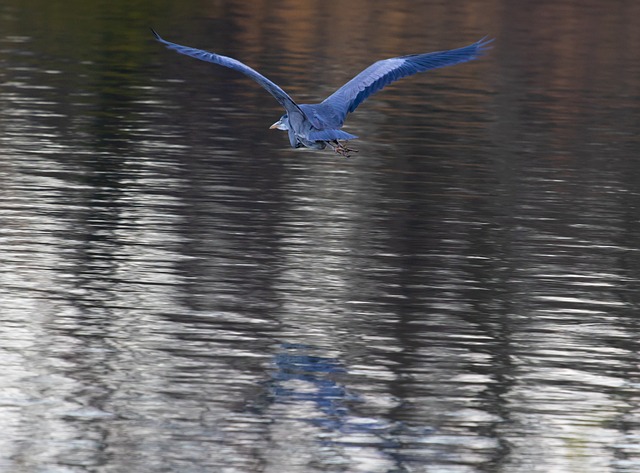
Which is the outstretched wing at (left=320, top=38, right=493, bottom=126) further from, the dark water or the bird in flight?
the dark water

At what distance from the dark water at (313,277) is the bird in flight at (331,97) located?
1.47m

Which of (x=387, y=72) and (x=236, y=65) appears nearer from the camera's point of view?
(x=236, y=65)

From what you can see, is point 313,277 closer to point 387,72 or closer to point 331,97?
point 331,97

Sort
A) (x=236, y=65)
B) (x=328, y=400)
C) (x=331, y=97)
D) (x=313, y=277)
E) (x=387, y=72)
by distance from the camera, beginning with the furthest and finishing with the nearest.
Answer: (x=313, y=277) → (x=387, y=72) → (x=331, y=97) → (x=236, y=65) → (x=328, y=400)

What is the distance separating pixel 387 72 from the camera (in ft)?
42.3

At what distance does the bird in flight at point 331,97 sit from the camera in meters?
11.4

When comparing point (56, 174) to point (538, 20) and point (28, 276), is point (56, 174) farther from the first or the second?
point (538, 20)

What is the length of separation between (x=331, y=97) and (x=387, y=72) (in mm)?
575

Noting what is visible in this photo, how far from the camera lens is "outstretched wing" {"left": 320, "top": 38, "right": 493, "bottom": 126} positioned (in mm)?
12688

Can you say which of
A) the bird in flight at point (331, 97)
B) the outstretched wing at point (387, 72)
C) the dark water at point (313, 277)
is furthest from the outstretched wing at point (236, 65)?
the dark water at point (313, 277)

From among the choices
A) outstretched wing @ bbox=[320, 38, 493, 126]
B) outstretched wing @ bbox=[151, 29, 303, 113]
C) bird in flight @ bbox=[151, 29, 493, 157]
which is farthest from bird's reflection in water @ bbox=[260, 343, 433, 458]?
outstretched wing @ bbox=[320, 38, 493, 126]

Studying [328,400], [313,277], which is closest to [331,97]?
[313,277]

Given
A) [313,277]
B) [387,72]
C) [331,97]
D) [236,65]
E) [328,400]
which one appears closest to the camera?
[328,400]

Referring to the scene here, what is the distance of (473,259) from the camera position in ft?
47.0
